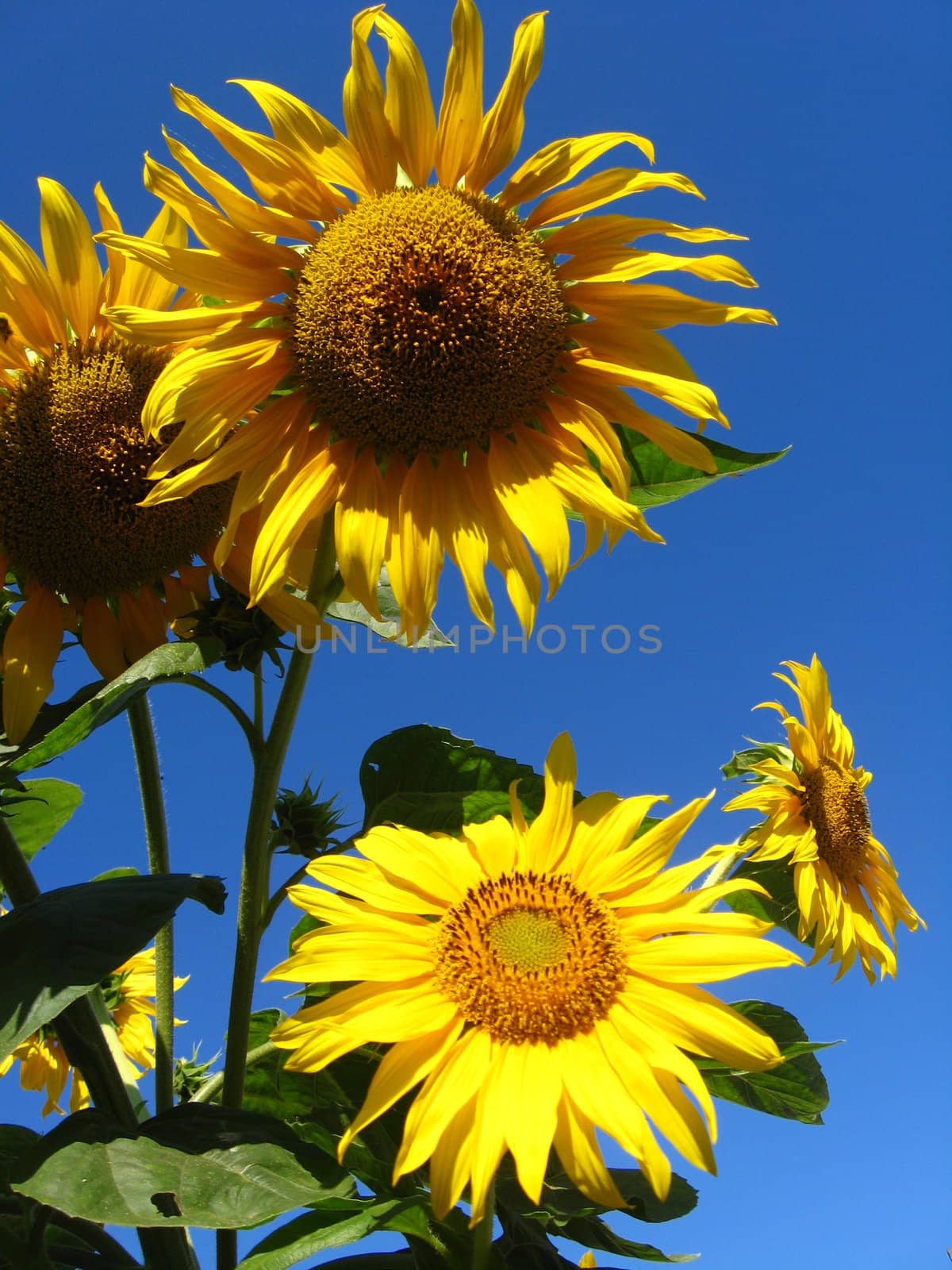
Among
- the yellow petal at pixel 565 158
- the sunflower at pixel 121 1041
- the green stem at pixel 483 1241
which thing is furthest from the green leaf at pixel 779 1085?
the sunflower at pixel 121 1041

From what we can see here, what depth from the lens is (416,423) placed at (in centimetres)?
205

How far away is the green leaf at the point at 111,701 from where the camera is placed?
1.96 m

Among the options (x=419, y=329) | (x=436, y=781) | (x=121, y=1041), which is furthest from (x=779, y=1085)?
(x=121, y=1041)

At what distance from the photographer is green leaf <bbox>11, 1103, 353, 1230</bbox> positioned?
1.69 m

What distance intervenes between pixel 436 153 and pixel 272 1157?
1677 millimetres

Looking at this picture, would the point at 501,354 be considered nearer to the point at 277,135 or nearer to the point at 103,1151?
the point at 277,135

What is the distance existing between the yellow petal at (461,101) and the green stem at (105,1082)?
1625 mm

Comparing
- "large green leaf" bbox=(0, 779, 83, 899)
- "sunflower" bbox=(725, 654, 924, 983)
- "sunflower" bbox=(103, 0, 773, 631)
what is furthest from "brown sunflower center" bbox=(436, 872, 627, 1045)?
"large green leaf" bbox=(0, 779, 83, 899)

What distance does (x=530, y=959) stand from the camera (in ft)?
6.02

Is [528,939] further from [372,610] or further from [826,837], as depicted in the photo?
[826,837]

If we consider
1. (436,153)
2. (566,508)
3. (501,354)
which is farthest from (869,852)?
(436,153)

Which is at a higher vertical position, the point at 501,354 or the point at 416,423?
the point at 501,354

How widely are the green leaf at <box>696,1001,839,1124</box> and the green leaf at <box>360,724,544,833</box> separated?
1.94ft

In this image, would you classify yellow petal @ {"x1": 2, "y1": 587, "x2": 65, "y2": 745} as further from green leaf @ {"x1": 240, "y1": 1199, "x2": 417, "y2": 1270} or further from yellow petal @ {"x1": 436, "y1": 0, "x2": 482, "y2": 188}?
yellow petal @ {"x1": 436, "y1": 0, "x2": 482, "y2": 188}
